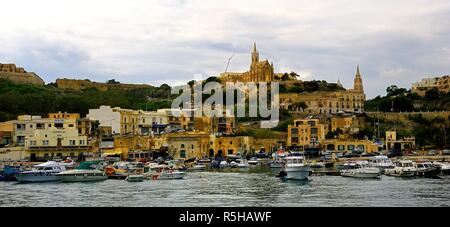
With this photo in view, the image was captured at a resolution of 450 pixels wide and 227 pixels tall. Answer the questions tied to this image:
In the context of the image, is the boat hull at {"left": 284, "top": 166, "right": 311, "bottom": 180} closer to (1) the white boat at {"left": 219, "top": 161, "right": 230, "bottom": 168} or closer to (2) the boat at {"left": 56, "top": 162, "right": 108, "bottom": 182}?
(2) the boat at {"left": 56, "top": 162, "right": 108, "bottom": 182}

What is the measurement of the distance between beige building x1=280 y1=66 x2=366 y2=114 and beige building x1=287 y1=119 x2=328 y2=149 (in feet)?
83.4

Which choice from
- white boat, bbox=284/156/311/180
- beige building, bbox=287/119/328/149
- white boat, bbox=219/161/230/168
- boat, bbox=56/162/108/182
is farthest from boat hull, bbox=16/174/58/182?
beige building, bbox=287/119/328/149

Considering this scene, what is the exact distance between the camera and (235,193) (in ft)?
121

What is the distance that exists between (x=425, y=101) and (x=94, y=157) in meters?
74.3

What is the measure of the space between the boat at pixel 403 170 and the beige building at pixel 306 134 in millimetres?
29563

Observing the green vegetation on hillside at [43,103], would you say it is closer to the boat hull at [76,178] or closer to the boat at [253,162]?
the boat at [253,162]

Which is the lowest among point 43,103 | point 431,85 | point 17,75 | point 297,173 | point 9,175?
point 9,175

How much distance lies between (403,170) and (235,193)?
19.6 metres

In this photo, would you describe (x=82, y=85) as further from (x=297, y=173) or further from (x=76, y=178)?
(x=297, y=173)

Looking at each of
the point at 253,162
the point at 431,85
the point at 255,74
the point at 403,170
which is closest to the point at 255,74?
the point at 255,74

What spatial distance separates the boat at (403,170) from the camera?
5116cm

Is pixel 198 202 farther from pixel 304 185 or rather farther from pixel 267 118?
pixel 267 118
